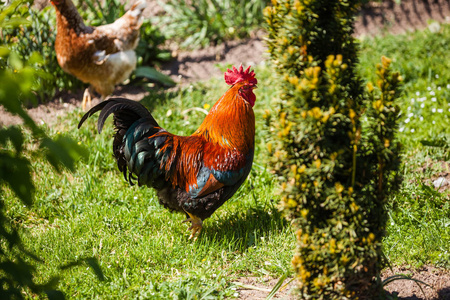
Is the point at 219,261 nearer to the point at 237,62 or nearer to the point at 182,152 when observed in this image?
the point at 182,152

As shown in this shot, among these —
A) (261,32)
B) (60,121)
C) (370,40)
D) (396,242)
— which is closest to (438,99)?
(370,40)

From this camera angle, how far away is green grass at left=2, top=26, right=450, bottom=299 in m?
2.94

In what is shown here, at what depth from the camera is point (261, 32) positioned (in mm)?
7875

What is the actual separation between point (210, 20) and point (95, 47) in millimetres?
2763

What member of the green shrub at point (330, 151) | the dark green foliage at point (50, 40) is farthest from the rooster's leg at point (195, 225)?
the dark green foliage at point (50, 40)

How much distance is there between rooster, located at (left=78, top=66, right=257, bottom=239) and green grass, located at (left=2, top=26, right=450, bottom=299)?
313mm

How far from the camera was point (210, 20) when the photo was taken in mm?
7738

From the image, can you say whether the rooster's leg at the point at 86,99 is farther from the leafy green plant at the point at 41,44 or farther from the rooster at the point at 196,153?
the rooster at the point at 196,153

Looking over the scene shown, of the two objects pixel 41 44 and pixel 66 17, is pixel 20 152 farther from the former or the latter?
pixel 41 44

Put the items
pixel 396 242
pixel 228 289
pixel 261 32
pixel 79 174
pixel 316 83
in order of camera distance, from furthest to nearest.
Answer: pixel 261 32 < pixel 79 174 < pixel 396 242 < pixel 228 289 < pixel 316 83

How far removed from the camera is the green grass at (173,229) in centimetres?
294

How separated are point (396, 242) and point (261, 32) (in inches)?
218

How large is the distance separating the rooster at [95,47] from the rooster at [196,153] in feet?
8.10

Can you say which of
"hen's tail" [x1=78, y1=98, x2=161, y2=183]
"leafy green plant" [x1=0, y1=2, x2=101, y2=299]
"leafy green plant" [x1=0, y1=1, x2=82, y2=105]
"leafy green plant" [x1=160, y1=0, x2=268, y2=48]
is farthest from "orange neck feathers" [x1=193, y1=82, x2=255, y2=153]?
"leafy green plant" [x1=160, y1=0, x2=268, y2=48]
